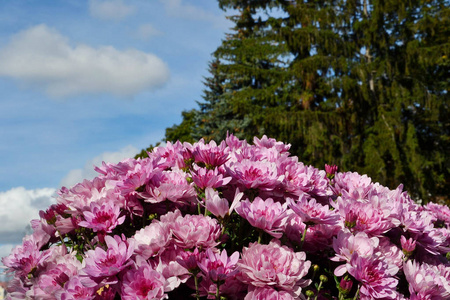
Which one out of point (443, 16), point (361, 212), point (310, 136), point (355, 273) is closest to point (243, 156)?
point (361, 212)

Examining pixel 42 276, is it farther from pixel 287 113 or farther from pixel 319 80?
pixel 319 80

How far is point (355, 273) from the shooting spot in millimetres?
1973

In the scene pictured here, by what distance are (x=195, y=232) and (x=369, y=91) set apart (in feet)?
53.7

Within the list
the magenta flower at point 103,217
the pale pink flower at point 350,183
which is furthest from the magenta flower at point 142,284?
the pale pink flower at point 350,183

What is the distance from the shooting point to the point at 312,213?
206 cm

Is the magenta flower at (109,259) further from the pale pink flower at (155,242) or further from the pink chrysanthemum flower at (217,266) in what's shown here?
the pink chrysanthemum flower at (217,266)

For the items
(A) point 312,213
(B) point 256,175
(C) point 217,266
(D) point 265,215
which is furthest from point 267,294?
(B) point 256,175

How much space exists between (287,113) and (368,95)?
303cm

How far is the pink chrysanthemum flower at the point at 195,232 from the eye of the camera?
1918mm

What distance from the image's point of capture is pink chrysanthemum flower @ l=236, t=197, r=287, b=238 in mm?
1927

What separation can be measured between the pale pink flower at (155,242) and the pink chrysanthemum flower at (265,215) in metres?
0.32

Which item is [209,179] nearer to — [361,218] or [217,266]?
[217,266]

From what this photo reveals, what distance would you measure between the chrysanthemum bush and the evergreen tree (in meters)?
14.1

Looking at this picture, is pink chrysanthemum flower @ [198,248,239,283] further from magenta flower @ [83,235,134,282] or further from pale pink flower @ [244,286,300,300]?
magenta flower @ [83,235,134,282]
